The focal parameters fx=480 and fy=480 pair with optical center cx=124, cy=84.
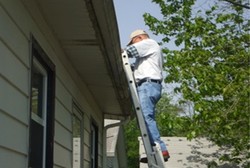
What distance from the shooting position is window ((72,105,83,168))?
665cm

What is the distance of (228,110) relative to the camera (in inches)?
426

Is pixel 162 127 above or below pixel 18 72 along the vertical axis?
above

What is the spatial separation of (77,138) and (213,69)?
601cm

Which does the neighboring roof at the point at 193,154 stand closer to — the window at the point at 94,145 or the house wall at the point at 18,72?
the window at the point at 94,145

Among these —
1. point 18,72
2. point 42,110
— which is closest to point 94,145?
point 42,110

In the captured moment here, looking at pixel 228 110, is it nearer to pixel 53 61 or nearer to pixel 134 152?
pixel 53 61

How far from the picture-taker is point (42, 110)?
471 centimetres

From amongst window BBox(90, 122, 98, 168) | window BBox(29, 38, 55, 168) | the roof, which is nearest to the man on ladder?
the roof

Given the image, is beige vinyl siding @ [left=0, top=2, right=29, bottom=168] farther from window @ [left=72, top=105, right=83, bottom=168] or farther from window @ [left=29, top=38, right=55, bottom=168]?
window @ [left=72, top=105, right=83, bottom=168]

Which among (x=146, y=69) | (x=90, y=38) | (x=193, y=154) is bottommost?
(x=193, y=154)

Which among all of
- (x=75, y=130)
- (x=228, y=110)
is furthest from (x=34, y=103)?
(x=228, y=110)

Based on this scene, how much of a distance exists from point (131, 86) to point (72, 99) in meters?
0.97

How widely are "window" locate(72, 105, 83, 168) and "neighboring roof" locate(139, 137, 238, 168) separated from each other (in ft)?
24.6

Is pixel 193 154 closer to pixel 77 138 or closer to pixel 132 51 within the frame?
pixel 77 138
